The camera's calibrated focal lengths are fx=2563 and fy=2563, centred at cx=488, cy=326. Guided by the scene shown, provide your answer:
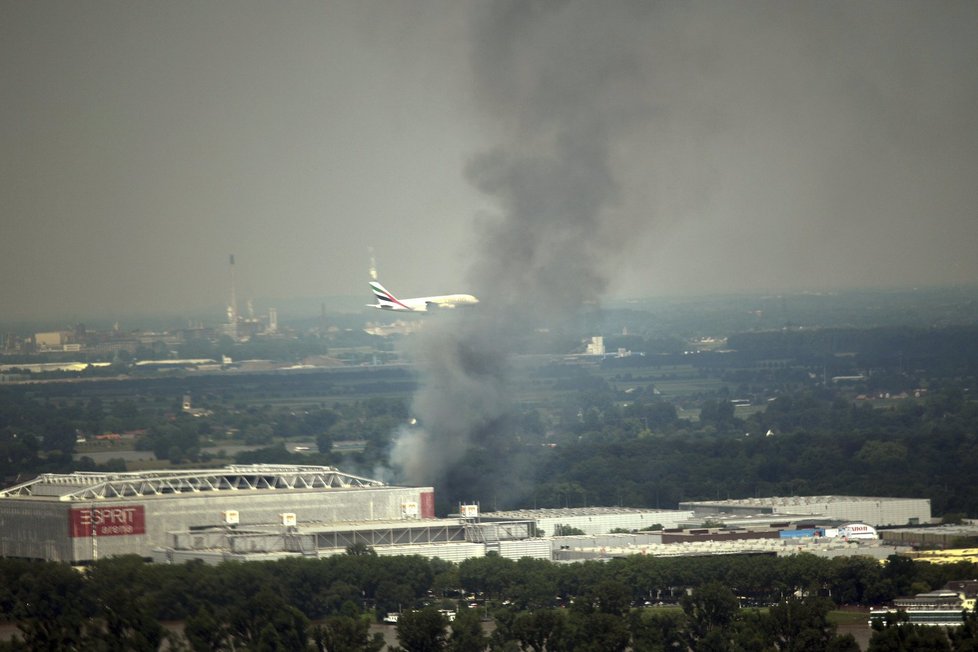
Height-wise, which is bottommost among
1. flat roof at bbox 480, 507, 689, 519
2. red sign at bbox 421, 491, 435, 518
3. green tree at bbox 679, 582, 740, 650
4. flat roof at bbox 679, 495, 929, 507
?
green tree at bbox 679, 582, 740, 650

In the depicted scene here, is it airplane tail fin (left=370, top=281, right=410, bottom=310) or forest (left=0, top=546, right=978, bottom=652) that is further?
airplane tail fin (left=370, top=281, right=410, bottom=310)

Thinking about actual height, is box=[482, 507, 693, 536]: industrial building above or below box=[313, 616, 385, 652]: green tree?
above

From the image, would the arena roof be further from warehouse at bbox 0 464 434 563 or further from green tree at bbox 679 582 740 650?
green tree at bbox 679 582 740 650

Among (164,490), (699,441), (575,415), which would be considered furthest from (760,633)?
(575,415)

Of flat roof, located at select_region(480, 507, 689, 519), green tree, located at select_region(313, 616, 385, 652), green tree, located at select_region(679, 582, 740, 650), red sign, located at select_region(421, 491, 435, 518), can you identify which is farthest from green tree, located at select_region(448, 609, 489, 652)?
flat roof, located at select_region(480, 507, 689, 519)

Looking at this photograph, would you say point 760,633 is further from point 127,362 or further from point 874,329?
point 127,362

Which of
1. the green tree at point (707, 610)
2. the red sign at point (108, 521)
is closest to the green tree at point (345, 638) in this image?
the green tree at point (707, 610)

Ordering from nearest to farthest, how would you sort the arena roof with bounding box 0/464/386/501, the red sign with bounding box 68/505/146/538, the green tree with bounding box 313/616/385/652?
the green tree with bounding box 313/616/385/652
the red sign with bounding box 68/505/146/538
the arena roof with bounding box 0/464/386/501
